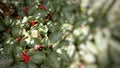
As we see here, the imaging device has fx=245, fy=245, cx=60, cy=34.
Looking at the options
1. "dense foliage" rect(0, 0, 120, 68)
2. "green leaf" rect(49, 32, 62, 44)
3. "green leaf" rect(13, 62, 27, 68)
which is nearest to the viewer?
"dense foliage" rect(0, 0, 120, 68)

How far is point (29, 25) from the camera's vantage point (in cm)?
350

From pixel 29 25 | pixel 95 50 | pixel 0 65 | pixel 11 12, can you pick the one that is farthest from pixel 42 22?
pixel 95 50

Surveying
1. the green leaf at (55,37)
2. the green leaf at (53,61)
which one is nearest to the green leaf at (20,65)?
the green leaf at (53,61)

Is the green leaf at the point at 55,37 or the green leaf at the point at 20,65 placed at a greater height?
the green leaf at the point at 55,37

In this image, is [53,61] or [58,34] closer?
[53,61]

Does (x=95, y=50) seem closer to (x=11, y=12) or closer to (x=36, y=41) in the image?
(x=36, y=41)

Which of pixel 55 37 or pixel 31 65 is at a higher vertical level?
pixel 55 37

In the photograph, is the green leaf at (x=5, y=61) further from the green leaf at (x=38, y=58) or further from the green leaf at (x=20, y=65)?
the green leaf at (x=38, y=58)

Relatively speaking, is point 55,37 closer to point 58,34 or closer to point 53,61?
point 58,34

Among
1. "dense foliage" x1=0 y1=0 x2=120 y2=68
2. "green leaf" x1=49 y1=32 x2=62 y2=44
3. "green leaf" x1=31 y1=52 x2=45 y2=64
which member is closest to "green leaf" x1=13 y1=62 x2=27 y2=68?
"dense foliage" x1=0 y1=0 x2=120 y2=68

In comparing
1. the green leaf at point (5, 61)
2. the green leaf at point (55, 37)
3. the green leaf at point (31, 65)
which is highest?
the green leaf at point (55, 37)

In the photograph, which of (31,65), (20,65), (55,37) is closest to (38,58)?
(31,65)

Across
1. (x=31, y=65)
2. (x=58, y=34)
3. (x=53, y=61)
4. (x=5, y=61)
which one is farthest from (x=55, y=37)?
(x=5, y=61)

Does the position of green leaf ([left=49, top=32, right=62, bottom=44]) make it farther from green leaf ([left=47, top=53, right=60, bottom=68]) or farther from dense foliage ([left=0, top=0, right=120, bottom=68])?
green leaf ([left=47, top=53, right=60, bottom=68])
